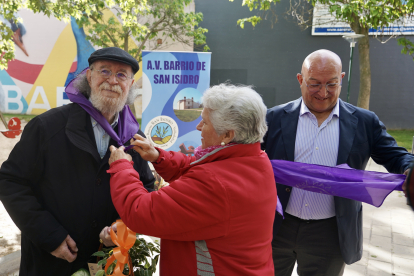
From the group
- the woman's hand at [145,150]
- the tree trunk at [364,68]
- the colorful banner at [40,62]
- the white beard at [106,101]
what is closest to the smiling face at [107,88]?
the white beard at [106,101]

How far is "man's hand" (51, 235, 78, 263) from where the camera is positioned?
6.36 ft

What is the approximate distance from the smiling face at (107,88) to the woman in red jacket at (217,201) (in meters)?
0.66

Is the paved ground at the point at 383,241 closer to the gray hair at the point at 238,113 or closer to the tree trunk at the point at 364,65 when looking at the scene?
the gray hair at the point at 238,113

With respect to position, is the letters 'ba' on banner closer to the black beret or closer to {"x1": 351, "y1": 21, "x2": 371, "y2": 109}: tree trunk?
the black beret

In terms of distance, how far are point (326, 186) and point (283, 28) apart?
47.1 feet

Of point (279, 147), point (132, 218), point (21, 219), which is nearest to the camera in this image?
point (132, 218)

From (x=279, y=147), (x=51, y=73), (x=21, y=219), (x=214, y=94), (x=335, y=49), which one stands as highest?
(x=335, y=49)

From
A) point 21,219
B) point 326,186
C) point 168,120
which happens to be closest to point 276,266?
point 326,186

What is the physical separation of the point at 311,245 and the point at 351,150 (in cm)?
78

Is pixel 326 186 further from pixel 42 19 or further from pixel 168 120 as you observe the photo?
pixel 42 19

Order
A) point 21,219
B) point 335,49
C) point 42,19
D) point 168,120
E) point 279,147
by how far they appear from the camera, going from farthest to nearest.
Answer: point 42,19 < point 335,49 < point 168,120 < point 279,147 < point 21,219

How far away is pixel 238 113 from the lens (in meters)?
1.55

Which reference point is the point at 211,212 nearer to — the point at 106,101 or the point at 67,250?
the point at 67,250

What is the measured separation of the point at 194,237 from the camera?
1456 millimetres
